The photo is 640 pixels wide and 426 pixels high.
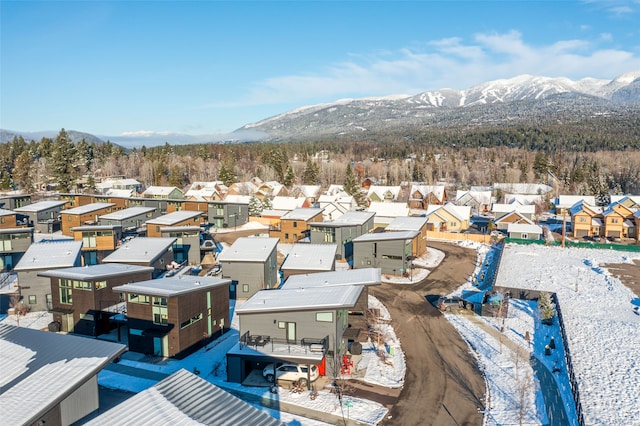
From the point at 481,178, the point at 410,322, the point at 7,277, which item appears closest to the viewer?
the point at 410,322

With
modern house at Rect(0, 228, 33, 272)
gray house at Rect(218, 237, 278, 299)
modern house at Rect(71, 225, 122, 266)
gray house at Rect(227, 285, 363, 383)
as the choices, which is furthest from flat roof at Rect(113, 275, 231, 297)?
modern house at Rect(0, 228, 33, 272)

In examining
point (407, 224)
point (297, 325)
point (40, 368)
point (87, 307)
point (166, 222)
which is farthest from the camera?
point (407, 224)

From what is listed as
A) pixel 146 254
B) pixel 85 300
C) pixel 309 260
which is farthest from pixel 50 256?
pixel 309 260

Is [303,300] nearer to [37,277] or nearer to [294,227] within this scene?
[37,277]

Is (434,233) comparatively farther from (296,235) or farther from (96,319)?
(96,319)

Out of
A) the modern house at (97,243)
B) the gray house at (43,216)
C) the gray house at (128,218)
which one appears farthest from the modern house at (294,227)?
the gray house at (43,216)

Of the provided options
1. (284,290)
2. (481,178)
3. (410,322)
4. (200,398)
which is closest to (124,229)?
(284,290)

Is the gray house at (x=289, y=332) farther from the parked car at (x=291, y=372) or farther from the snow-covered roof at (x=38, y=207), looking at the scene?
the snow-covered roof at (x=38, y=207)

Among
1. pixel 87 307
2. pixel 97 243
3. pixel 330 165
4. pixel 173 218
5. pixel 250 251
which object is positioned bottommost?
pixel 87 307
